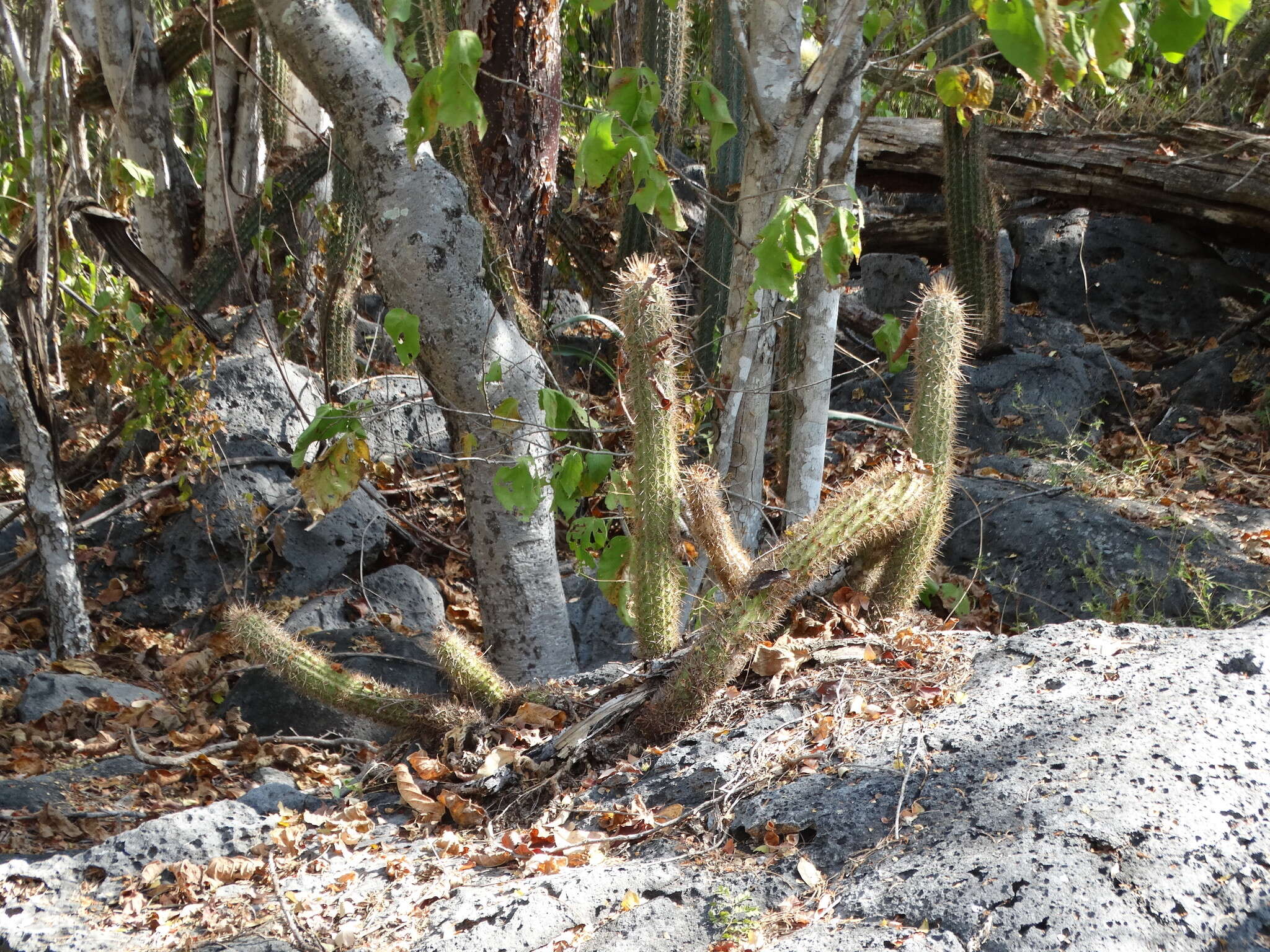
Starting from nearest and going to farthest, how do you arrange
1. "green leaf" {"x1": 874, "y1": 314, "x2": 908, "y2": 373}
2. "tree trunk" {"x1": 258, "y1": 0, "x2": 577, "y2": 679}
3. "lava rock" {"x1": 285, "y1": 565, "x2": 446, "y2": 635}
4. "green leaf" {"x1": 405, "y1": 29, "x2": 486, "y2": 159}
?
1. "green leaf" {"x1": 405, "y1": 29, "x2": 486, "y2": 159}
2. "tree trunk" {"x1": 258, "y1": 0, "x2": 577, "y2": 679}
3. "green leaf" {"x1": 874, "y1": 314, "x2": 908, "y2": 373}
4. "lava rock" {"x1": 285, "y1": 565, "x2": 446, "y2": 635}

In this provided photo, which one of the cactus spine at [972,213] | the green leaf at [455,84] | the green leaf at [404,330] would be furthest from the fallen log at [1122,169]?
the green leaf at [455,84]

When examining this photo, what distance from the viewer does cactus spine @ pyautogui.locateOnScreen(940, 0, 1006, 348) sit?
21.3 feet

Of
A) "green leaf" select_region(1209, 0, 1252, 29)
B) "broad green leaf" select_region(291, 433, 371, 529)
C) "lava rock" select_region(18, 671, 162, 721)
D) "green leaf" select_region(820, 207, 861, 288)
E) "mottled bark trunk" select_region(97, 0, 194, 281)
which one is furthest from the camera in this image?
"mottled bark trunk" select_region(97, 0, 194, 281)

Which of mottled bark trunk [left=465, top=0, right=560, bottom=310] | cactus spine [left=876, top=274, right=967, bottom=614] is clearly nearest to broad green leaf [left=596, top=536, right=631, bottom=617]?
cactus spine [left=876, top=274, right=967, bottom=614]

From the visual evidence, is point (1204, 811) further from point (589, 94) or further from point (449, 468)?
point (589, 94)

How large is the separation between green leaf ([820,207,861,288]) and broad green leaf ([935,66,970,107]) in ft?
1.38

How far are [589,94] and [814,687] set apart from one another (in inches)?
297

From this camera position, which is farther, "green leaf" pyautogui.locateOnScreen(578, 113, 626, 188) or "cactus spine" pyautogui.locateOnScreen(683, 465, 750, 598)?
"cactus spine" pyautogui.locateOnScreen(683, 465, 750, 598)

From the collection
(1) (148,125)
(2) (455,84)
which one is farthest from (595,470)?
(1) (148,125)

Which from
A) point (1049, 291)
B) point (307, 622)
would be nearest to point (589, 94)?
point (1049, 291)

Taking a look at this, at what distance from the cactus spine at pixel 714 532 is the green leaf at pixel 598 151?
2.75 feet

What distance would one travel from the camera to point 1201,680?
2449mm

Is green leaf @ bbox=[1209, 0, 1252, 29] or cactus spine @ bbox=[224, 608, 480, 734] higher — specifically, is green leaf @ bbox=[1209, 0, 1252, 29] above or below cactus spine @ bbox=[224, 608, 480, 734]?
above

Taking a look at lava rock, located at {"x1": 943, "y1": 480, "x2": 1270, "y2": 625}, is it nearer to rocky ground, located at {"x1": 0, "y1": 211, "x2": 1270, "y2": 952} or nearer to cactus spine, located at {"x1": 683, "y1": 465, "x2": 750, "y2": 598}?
rocky ground, located at {"x1": 0, "y1": 211, "x2": 1270, "y2": 952}
